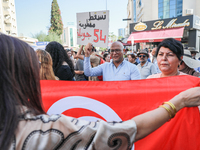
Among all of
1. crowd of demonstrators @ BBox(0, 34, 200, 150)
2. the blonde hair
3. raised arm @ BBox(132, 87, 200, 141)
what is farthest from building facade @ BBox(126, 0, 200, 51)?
crowd of demonstrators @ BBox(0, 34, 200, 150)

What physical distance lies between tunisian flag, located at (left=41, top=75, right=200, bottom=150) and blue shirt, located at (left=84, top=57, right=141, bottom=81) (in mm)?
1264

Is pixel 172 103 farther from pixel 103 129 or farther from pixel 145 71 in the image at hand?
pixel 145 71

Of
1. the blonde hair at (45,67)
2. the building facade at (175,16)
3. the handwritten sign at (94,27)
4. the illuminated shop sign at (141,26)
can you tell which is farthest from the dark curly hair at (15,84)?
the illuminated shop sign at (141,26)

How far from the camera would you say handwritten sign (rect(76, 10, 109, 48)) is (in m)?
2.95

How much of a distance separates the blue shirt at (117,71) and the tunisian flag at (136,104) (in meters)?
1.26

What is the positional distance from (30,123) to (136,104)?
1121 mm

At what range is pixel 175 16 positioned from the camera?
1064 inches

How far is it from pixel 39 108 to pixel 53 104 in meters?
0.84

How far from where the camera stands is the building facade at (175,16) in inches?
621

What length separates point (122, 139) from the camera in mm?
766

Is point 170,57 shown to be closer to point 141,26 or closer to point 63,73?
point 63,73

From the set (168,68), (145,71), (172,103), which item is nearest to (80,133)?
(172,103)

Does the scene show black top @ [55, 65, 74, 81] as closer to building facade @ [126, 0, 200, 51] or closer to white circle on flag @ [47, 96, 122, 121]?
white circle on flag @ [47, 96, 122, 121]

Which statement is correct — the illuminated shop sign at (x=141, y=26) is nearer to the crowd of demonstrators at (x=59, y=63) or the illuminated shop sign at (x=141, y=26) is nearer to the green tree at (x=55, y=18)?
the crowd of demonstrators at (x=59, y=63)
